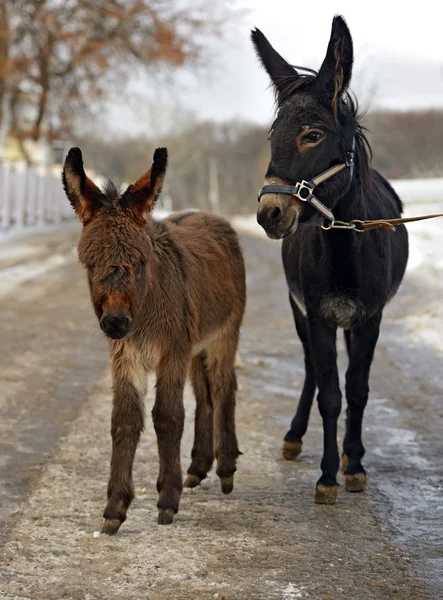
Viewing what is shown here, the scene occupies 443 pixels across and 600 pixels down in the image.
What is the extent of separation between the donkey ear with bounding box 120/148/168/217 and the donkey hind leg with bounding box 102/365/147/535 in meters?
0.90

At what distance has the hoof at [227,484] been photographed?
197 inches

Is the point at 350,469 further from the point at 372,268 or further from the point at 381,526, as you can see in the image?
the point at 372,268

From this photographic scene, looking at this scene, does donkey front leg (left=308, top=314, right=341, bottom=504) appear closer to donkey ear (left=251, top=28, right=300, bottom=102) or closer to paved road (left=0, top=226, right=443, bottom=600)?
paved road (left=0, top=226, right=443, bottom=600)

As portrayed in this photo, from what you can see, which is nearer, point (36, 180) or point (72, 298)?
point (72, 298)

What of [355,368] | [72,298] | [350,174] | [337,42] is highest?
[337,42]

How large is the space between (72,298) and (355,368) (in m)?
7.99

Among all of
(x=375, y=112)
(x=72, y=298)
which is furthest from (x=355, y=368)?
(x=375, y=112)

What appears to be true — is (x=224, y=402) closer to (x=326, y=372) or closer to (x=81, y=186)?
(x=326, y=372)

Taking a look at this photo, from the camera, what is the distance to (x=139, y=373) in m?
4.49

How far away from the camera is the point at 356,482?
17.1 ft

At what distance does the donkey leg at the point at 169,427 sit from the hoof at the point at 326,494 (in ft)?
2.97

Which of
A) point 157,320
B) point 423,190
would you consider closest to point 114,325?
point 157,320

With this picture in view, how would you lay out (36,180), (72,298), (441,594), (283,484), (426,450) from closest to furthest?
(441,594) → (283,484) → (426,450) → (72,298) → (36,180)

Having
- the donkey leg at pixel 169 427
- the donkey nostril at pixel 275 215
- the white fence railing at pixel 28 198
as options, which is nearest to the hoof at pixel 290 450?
the donkey leg at pixel 169 427
